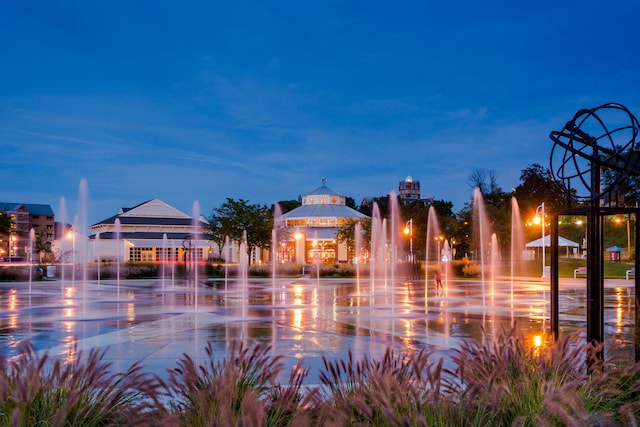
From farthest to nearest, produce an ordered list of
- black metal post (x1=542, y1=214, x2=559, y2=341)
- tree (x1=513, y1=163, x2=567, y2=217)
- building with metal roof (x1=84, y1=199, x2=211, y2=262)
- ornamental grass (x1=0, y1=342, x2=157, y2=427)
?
1. tree (x1=513, y1=163, x2=567, y2=217)
2. building with metal roof (x1=84, y1=199, x2=211, y2=262)
3. black metal post (x1=542, y1=214, x2=559, y2=341)
4. ornamental grass (x1=0, y1=342, x2=157, y2=427)

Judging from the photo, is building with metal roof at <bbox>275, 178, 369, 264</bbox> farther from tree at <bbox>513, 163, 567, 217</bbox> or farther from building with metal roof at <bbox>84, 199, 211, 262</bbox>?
tree at <bbox>513, 163, 567, 217</bbox>

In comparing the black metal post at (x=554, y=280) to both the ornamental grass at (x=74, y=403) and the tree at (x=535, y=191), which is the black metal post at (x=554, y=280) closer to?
the ornamental grass at (x=74, y=403)

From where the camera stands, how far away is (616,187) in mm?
7598

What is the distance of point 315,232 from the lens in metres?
73.2

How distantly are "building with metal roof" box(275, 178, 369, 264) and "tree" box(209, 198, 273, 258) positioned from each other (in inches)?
435

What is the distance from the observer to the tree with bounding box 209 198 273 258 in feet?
184

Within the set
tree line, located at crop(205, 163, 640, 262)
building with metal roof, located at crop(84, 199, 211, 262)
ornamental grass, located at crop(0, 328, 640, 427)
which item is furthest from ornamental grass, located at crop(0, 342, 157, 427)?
building with metal roof, located at crop(84, 199, 211, 262)

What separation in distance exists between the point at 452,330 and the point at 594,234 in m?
7.84

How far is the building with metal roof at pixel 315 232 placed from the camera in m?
71.7

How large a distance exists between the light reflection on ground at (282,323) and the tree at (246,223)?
1162 inches

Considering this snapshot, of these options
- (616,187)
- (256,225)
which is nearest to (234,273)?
(256,225)

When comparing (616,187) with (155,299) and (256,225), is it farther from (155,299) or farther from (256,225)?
(256,225)

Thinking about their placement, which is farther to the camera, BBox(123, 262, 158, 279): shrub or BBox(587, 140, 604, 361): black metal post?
BBox(123, 262, 158, 279): shrub

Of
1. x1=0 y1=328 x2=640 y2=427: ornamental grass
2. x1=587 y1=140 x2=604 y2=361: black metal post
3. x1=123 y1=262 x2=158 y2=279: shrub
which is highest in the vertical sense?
x1=587 y1=140 x2=604 y2=361: black metal post
